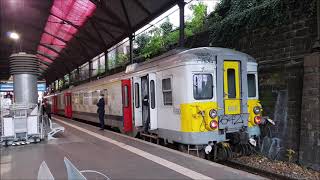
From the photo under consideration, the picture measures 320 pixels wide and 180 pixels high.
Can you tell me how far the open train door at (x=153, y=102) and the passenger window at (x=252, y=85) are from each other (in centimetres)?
268

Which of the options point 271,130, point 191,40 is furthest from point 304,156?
point 191,40

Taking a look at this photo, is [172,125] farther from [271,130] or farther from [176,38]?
[176,38]

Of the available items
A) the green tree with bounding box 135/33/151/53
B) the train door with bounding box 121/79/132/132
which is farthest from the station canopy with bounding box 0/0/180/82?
the train door with bounding box 121/79/132/132

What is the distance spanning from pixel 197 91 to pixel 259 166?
2.59m

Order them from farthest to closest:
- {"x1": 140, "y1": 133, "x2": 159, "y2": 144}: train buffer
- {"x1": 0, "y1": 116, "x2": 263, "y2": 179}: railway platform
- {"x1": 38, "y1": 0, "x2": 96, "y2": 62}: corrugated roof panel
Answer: {"x1": 38, "y1": 0, "x2": 96, "y2": 62}: corrugated roof panel
{"x1": 140, "y1": 133, "x2": 159, "y2": 144}: train buffer
{"x1": 0, "y1": 116, "x2": 263, "y2": 179}: railway platform

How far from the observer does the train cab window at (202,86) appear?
9465 millimetres

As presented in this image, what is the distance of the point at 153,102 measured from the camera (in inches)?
445

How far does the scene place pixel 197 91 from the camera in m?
9.48

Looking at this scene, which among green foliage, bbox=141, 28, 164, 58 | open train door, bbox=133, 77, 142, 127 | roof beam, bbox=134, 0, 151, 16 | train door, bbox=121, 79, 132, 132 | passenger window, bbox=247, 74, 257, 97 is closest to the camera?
passenger window, bbox=247, 74, 257, 97

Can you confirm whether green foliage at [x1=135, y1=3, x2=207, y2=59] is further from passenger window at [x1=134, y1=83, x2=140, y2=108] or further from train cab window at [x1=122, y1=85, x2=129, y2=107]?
passenger window at [x1=134, y1=83, x2=140, y2=108]

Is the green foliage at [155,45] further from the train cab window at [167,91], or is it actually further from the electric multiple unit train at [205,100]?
the train cab window at [167,91]

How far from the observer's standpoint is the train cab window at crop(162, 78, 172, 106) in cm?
1031

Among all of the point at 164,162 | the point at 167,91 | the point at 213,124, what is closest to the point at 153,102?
the point at 167,91

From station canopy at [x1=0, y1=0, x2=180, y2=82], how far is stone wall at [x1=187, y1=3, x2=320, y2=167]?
17.0 feet
